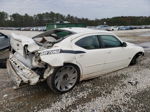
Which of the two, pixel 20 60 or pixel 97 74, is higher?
pixel 20 60

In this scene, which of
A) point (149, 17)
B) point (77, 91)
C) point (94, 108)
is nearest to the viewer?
point (94, 108)

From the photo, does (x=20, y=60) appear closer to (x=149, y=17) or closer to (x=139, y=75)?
(x=139, y=75)

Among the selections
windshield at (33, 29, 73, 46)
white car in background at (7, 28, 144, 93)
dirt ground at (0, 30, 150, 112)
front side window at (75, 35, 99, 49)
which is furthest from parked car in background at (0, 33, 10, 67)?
front side window at (75, 35, 99, 49)

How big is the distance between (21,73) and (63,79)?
96 centimetres

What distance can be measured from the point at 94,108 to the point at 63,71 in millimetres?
1096

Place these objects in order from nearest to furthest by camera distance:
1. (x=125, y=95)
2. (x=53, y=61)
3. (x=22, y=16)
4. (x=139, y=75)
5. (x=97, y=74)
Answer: (x=53, y=61) < (x=125, y=95) < (x=97, y=74) < (x=139, y=75) < (x=22, y=16)

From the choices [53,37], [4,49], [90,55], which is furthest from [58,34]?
[4,49]

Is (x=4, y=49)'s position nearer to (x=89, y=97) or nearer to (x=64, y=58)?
(x=64, y=58)

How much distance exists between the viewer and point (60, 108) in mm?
3418

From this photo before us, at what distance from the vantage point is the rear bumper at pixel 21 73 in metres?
3.66

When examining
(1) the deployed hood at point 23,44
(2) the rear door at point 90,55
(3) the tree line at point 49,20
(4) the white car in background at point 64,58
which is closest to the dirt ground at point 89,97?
(4) the white car in background at point 64,58

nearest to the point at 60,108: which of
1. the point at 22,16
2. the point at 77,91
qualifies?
the point at 77,91

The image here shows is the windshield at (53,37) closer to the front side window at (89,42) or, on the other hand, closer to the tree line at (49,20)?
the front side window at (89,42)

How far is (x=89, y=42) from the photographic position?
4520 millimetres
